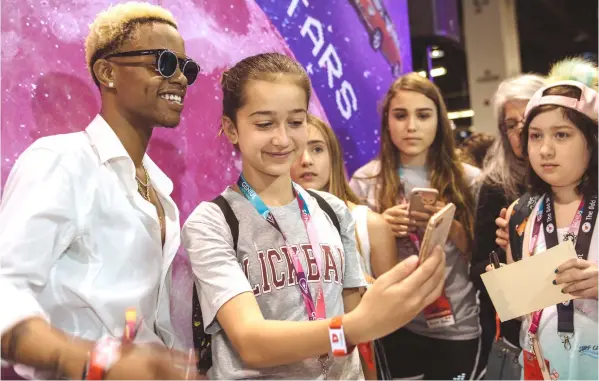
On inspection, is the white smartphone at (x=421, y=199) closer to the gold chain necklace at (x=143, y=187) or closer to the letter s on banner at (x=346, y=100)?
the gold chain necklace at (x=143, y=187)

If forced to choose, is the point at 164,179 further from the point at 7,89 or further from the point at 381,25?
the point at 381,25

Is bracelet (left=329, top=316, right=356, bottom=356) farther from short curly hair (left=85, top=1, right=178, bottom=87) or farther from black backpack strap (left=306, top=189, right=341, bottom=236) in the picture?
short curly hair (left=85, top=1, right=178, bottom=87)

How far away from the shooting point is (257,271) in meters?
1.57

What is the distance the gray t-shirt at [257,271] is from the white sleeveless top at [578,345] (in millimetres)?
713

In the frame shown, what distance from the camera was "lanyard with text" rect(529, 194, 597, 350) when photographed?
1.93m

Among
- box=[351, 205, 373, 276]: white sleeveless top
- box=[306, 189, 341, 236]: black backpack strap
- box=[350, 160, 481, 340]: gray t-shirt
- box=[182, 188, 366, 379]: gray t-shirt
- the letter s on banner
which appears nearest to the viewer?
box=[182, 188, 366, 379]: gray t-shirt

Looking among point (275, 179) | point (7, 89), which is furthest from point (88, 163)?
point (275, 179)

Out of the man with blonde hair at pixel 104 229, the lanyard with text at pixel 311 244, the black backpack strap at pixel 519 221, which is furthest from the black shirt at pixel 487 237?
the man with blonde hair at pixel 104 229

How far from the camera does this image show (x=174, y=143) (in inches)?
81.0

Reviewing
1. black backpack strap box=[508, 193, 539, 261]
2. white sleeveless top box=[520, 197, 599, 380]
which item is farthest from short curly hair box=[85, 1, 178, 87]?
white sleeveless top box=[520, 197, 599, 380]

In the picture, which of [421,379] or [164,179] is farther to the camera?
[421,379]

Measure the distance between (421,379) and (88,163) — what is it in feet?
6.05

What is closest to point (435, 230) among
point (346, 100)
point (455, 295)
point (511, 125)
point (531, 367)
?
point (531, 367)

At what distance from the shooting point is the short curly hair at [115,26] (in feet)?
5.17
